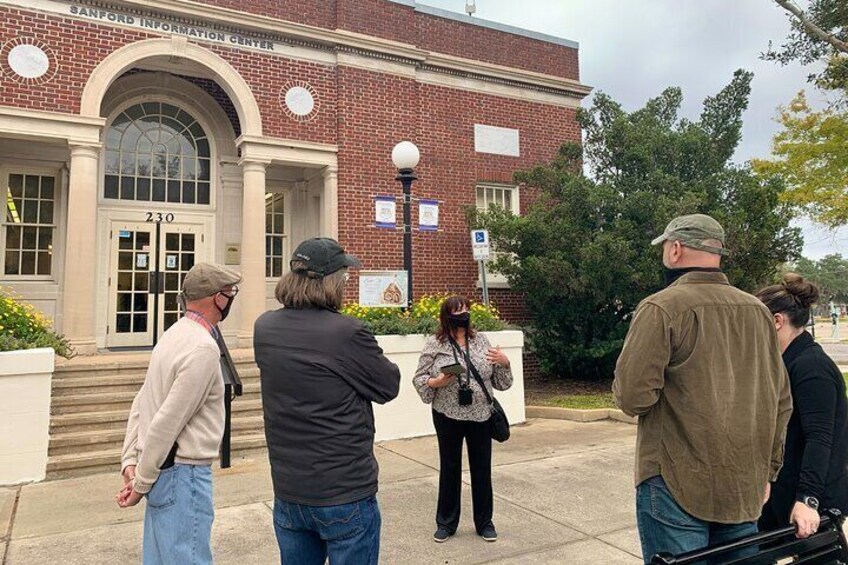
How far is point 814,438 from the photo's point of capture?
8.30ft

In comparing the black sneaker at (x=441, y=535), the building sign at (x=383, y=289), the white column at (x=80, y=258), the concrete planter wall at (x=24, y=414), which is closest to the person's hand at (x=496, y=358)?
the black sneaker at (x=441, y=535)

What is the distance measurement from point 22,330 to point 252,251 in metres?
3.77

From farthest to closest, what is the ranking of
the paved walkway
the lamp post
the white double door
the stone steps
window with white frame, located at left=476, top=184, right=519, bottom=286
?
window with white frame, located at left=476, top=184, right=519, bottom=286
the white double door
the lamp post
the stone steps
the paved walkway

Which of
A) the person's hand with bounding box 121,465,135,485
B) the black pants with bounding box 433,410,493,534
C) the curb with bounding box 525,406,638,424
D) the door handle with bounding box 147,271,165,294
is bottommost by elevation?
the curb with bounding box 525,406,638,424

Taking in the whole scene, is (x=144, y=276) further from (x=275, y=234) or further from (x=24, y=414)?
(x=24, y=414)

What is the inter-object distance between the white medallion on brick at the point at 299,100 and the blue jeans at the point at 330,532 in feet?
31.1

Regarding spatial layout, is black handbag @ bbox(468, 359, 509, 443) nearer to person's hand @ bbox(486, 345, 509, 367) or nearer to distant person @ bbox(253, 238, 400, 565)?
person's hand @ bbox(486, 345, 509, 367)

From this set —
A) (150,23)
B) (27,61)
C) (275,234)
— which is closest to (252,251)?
(275,234)

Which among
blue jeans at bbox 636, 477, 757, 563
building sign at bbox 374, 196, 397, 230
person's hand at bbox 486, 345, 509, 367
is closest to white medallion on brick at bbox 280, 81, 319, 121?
building sign at bbox 374, 196, 397, 230

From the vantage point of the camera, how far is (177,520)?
2611 mm

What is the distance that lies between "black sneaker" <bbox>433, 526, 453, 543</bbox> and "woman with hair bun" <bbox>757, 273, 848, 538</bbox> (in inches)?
87.1

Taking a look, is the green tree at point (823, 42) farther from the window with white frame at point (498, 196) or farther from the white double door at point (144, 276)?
the white double door at point (144, 276)

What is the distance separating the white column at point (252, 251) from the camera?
10.2m

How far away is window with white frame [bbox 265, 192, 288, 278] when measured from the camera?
1252 centimetres
